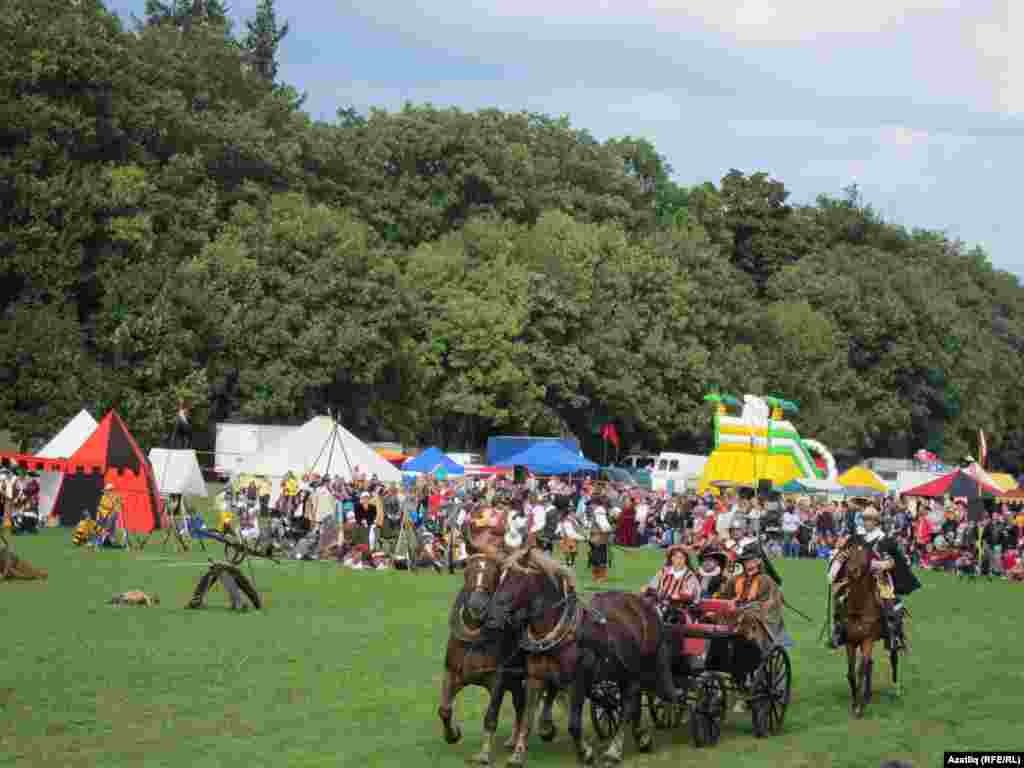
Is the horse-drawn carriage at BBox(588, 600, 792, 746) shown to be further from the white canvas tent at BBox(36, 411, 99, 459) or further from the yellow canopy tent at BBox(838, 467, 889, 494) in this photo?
A: the yellow canopy tent at BBox(838, 467, 889, 494)

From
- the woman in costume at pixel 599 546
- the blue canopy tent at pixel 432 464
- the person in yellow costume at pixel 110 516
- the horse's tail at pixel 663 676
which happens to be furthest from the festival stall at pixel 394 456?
the horse's tail at pixel 663 676

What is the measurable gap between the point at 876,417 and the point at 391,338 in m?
37.7

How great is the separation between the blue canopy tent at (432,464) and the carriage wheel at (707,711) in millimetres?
36423

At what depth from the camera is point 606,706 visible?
14148 millimetres

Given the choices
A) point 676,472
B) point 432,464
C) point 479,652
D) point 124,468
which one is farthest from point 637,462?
point 479,652

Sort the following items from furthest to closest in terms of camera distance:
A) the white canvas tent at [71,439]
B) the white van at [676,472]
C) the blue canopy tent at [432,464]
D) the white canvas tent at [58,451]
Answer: the white van at [676,472], the blue canopy tent at [432,464], the white canvas tent at [71,439], the white canvas tent at [58,451]

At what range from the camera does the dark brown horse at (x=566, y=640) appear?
13.0 metres

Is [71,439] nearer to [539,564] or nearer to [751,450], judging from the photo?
[751,450]

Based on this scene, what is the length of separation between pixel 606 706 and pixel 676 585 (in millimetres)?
1848

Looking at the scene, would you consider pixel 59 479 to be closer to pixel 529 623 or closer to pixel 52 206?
pixel 52 206

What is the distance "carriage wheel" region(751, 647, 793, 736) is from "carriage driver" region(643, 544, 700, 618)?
99cm

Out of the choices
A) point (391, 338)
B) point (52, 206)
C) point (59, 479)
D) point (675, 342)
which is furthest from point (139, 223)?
point (675, 342)

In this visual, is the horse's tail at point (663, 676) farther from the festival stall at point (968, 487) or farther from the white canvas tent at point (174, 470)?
the festival stall at point (968, 487)

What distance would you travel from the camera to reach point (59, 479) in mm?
41250
